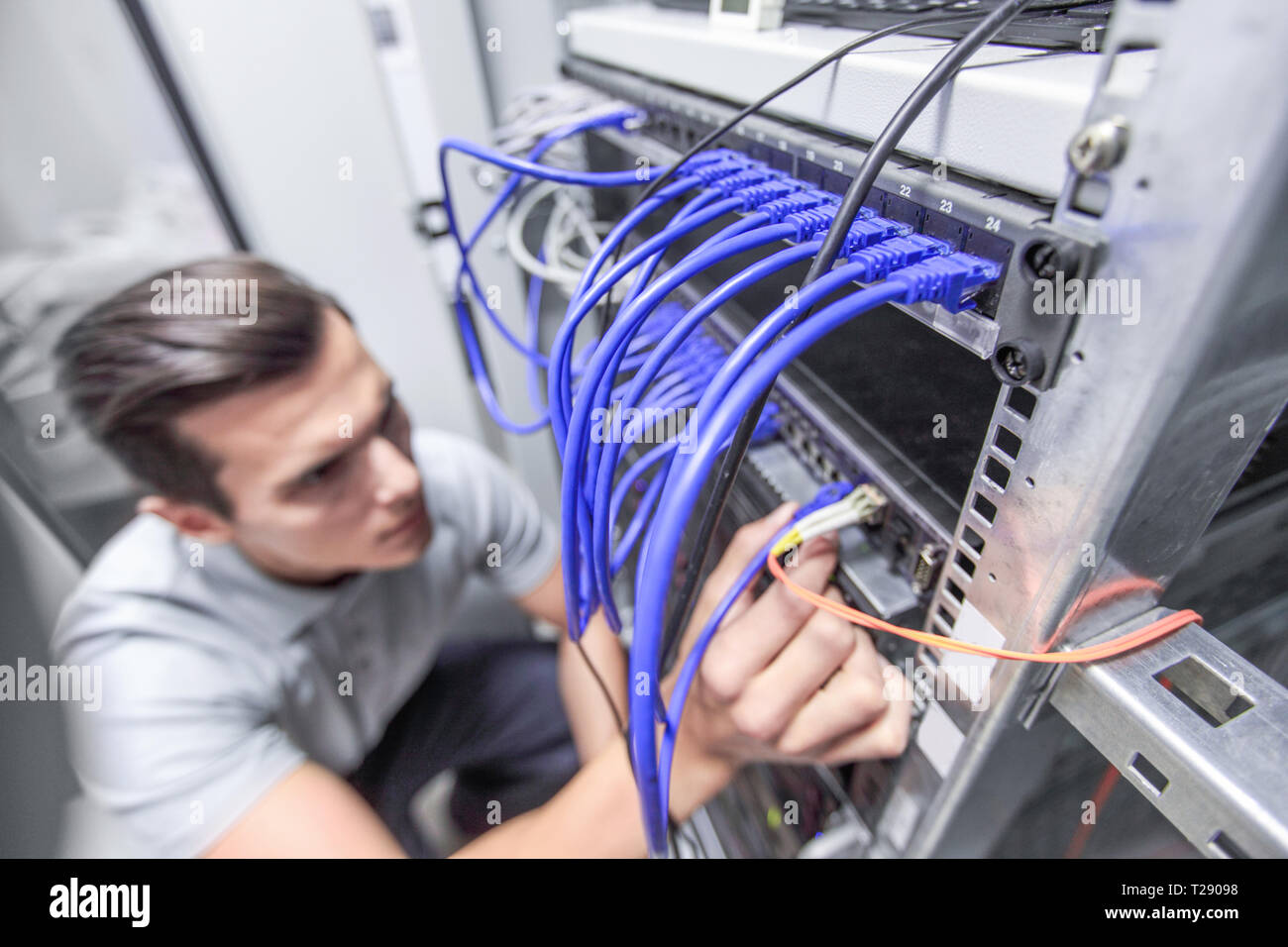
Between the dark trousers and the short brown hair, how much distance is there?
1.85ft

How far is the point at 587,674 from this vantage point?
3.31ft

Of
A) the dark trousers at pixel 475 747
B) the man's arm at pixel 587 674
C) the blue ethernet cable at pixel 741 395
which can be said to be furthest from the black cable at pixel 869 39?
the dark trousers at pixel 475 747

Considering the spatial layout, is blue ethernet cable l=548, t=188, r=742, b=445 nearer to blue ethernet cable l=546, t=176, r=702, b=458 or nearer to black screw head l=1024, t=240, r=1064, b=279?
blue ethernet cable l=546, t=176, r=702, b=458

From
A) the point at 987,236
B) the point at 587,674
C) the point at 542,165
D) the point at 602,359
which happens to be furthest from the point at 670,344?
the point at 587,674

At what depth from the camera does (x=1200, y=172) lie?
0.17 metres

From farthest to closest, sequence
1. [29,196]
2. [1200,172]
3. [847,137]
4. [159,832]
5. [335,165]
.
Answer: [29,196]
[335,165]
[159,832]
[847,137]
[1200,172]

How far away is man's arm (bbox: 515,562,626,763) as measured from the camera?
961 mm

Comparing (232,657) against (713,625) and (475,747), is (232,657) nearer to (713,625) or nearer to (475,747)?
(475,747)

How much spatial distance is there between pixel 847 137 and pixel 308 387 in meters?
0.58

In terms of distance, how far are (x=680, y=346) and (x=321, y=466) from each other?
48cm

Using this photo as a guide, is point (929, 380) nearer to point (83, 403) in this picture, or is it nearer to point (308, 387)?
point (308, 387)

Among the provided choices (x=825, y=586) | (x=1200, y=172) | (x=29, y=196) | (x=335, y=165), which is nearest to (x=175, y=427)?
(x=335, y=165)

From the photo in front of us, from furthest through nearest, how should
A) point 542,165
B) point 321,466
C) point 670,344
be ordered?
point 321,466, point 542,165, point 670,344

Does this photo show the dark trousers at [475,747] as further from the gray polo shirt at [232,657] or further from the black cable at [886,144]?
the black cable at [886,144]
